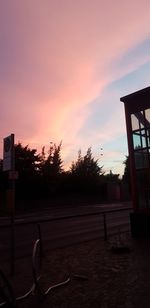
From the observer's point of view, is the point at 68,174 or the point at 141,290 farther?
the point at 68,174

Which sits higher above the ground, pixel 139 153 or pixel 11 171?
pixel 139 153

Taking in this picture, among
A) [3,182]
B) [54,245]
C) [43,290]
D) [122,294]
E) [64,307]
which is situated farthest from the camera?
[3,182]

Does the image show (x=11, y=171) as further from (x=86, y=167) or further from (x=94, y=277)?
(x=86, y=167)

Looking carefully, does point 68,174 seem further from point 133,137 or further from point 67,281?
point 67,281

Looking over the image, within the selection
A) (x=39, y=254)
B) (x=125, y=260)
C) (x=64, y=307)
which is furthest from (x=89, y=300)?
(x=39, y=254)

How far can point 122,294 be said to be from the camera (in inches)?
222

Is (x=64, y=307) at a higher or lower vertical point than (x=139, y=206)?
lower

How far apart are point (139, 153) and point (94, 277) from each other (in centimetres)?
649

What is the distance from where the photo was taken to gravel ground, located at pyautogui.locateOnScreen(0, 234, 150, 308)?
17.7 feet

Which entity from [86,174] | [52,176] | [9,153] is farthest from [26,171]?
[9,153]

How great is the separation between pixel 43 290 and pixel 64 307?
3.04 feet

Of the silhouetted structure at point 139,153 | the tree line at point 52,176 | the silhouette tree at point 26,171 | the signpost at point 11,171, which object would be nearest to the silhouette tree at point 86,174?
the tree line at point 52,176

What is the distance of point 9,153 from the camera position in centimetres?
804

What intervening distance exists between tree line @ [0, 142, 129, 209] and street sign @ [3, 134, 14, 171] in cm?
2883
